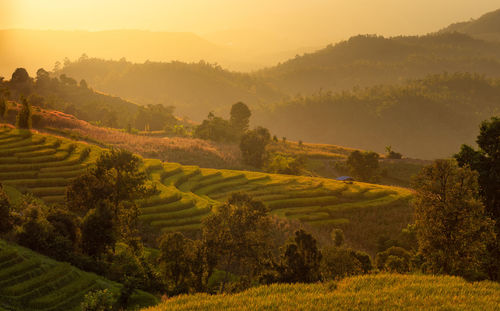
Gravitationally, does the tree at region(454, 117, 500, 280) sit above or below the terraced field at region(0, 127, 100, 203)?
above

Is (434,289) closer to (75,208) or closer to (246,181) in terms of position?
(75,208)

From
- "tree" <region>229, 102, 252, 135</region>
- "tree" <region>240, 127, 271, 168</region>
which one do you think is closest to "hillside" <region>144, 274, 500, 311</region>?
"tree" <region>240, 127, 271, 168</region>

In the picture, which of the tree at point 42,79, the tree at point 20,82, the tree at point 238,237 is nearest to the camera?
the tree at point 238,237

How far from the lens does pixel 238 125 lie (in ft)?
518

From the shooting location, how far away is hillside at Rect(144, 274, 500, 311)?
55.4 ft

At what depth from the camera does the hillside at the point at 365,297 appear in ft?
55.4

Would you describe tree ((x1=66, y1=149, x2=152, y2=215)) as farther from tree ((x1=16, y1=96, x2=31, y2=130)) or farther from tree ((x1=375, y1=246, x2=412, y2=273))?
tree ((x1=16, y1=96, x2=31, y2=130))

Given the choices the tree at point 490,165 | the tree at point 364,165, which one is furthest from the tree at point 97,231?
the tree at point 364,165

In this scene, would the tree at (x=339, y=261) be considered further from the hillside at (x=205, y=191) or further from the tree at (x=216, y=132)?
the tree at (x=216, y=132)

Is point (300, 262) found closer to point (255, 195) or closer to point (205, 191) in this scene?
point (255, 195)

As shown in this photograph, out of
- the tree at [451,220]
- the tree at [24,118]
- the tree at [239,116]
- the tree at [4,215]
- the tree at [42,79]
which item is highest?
the tree at [42,79]

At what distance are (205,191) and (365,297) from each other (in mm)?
49974

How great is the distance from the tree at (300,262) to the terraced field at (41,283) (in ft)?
31.9

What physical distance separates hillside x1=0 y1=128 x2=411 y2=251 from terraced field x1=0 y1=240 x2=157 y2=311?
62.7ft
